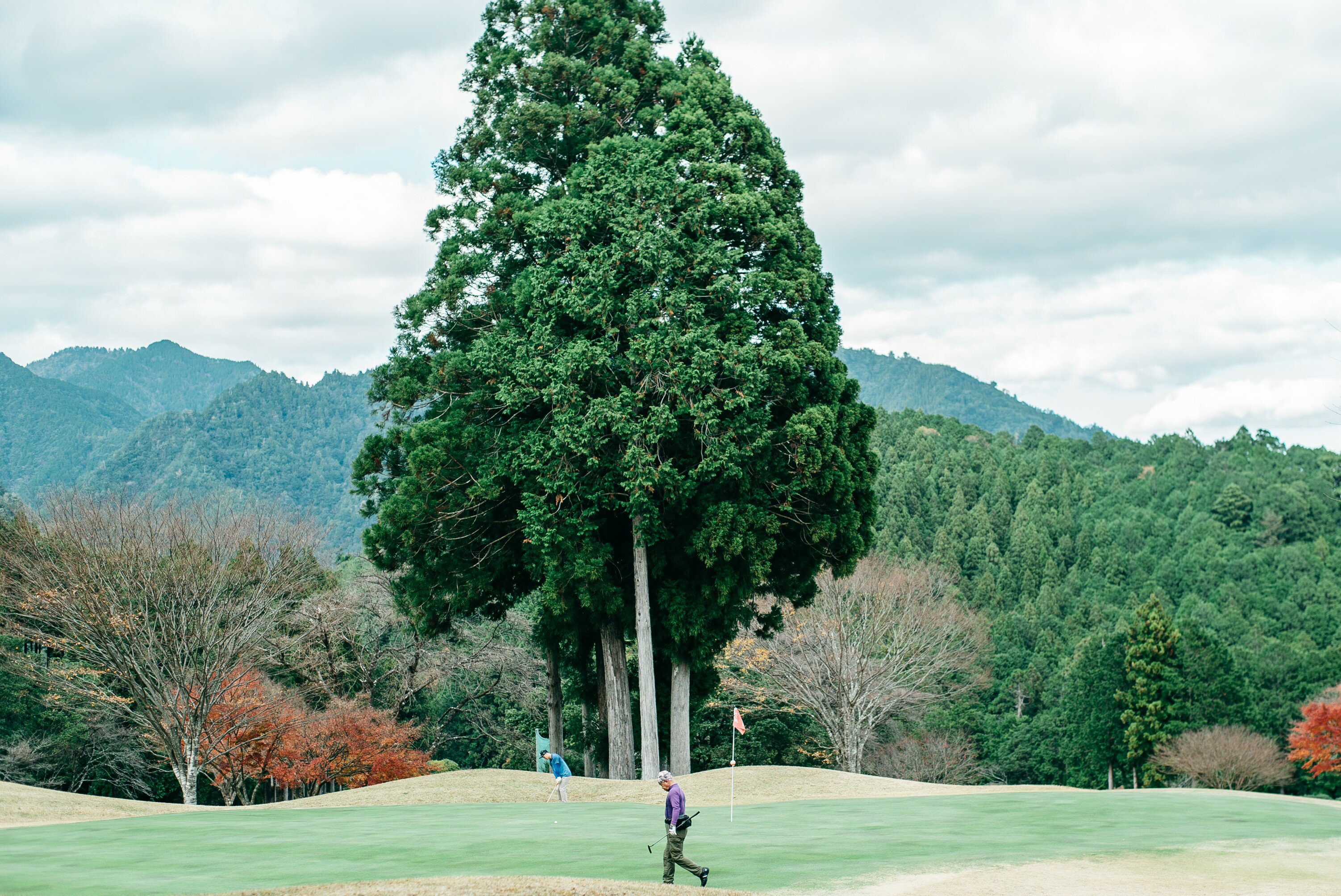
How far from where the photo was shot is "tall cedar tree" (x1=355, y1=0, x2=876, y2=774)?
24750 mm

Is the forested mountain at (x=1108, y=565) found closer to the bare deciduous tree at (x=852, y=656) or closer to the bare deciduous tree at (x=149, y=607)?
the bare deciduous tree at (x=852, y=656)

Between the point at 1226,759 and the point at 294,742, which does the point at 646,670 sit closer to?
the point at 294,742

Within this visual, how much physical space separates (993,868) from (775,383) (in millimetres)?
13333

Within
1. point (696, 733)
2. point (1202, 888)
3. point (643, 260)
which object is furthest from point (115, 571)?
point (1202, 888)

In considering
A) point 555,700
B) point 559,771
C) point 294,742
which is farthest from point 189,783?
point 559,771

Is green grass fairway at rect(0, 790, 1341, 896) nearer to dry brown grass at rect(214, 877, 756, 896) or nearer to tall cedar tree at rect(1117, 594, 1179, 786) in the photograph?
dry brown grass at rect(214, 877, 756, 896)

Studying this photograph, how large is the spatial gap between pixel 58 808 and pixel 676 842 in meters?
13.0

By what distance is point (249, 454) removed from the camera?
176 metres

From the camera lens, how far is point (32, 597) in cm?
2977

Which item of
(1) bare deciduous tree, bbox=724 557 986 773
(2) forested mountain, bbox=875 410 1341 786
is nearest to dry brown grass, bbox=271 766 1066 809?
(1) bare deciduous tree, bbox=724 557 986 773

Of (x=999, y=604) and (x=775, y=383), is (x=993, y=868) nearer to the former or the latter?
(x=775, y=383)

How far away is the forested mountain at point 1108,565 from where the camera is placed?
61.7 metres

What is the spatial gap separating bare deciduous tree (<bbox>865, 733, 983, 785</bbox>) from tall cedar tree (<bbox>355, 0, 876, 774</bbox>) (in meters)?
Answer: 27.2

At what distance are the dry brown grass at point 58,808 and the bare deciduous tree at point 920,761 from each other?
123 feet
